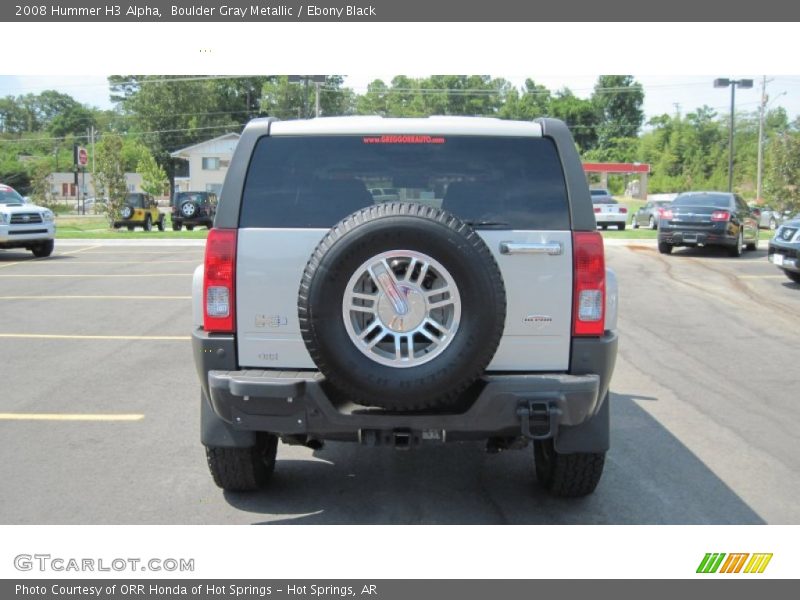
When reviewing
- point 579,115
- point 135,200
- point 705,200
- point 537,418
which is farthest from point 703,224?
point 579,115

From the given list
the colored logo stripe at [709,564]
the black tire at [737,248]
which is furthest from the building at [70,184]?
the colored logo stripe at [709,564]

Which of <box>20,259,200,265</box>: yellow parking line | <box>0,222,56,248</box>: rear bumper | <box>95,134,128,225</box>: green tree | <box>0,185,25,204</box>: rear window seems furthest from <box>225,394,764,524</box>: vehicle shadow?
<box>95,134,128,225</box>: green tree

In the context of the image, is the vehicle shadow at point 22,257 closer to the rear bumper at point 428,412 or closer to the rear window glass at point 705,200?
the rear window glass at point 705,200

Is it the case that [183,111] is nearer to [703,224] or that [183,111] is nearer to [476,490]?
[703,224]

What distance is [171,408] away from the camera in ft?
22.2

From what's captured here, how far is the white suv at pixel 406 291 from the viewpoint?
3797 millimetres

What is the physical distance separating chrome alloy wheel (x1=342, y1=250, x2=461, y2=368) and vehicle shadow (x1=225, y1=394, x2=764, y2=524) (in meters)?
1.14

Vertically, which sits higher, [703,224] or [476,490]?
[703,224]

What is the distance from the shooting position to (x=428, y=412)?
3.94 m

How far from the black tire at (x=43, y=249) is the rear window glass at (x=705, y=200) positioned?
14.8m

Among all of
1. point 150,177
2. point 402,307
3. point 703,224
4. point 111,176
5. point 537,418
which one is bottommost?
point 537,418

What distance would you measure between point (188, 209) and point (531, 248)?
35.1 meters

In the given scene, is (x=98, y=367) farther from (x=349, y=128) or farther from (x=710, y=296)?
(x=710, y=296)

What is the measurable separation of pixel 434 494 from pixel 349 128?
2199 millimetres
